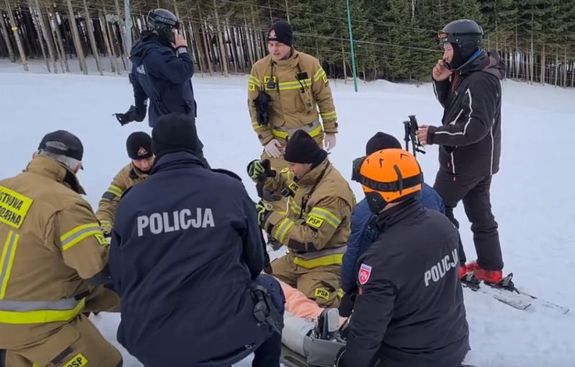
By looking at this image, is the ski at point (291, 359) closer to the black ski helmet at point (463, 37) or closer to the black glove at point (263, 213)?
the black glove at point (263, 213)

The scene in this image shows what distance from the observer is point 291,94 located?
4.77m

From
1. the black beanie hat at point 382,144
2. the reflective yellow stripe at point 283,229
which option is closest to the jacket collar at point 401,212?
the black beanie hat at point 382,144

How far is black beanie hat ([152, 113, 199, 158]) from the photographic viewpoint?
2232mm

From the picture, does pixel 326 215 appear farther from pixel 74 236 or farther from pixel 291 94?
pixel 291 94

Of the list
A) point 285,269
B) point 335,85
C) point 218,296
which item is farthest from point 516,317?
point 335,85

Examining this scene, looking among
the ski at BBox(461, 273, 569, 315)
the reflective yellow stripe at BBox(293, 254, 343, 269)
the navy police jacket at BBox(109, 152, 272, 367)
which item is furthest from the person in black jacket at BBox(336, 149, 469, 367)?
the ski at BBox(461, 273, 569, 315)

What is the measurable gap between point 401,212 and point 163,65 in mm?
2639

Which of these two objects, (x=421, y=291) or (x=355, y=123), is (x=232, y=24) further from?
(x=421, y=291)

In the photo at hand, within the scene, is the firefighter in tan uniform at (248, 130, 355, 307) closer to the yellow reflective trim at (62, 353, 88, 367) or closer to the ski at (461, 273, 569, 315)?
the ski at (461, 273, 569, 315)

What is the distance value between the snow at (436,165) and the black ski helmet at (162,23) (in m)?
2.33

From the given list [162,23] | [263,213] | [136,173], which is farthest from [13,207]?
[162,23]

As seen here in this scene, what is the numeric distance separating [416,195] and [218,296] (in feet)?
3.31

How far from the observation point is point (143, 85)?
173 inches

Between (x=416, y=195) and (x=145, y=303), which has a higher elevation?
(x=416, y=195)
